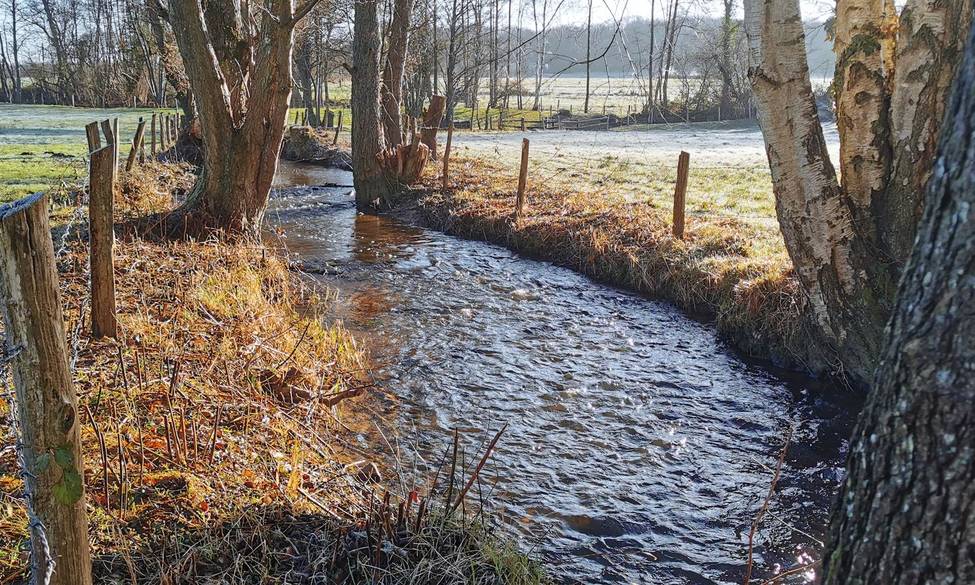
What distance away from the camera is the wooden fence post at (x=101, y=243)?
16.6 feet

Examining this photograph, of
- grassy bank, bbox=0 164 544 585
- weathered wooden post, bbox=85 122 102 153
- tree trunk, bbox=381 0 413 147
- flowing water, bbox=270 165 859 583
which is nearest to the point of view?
grassy bank, bbox=0 164 544 585

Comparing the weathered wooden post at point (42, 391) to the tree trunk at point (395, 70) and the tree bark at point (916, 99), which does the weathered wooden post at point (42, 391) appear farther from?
the tree trunk at point (395, 70)

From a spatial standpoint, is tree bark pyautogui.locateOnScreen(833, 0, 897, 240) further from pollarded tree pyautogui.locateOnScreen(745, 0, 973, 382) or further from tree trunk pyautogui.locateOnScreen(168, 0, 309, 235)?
tree trunk pyautogui.locateOnScreen(168, 0, 309, 235)

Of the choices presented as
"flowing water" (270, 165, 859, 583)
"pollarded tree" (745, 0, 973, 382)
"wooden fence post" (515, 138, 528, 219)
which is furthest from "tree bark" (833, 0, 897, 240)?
"wooden fence post" (515, 138, 528, 219)

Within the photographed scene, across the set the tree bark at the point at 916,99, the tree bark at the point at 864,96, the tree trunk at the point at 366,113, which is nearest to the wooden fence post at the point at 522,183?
the tree trunk at the point at 366,113

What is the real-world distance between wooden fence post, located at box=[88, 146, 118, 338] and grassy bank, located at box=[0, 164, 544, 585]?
180 millimetres

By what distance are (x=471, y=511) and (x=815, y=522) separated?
2.36m

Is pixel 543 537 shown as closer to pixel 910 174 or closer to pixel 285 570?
pixel 285 570

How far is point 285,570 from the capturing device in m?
3.46

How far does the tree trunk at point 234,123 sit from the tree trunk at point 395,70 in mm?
7700

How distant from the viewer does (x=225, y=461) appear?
13.8 feet

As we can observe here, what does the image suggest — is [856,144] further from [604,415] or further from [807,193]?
[604,415]

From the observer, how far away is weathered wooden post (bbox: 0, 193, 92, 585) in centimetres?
205

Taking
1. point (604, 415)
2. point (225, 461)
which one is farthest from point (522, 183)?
point (225, 461)
